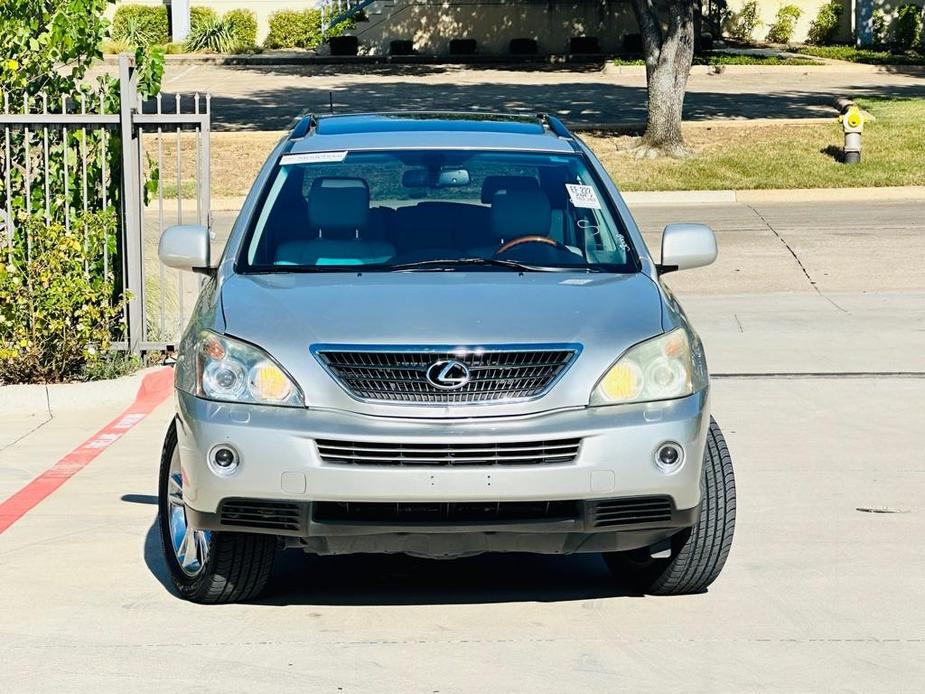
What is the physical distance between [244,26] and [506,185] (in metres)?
42.8

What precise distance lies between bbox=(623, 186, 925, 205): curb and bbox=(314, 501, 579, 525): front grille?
17.2m

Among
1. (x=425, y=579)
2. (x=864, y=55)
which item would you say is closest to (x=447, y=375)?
(x=425, y=579)

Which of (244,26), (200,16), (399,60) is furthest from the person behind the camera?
(200,16)

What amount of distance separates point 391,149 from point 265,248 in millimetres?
767

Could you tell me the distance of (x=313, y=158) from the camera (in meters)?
6.80

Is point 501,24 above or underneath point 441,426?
underneath

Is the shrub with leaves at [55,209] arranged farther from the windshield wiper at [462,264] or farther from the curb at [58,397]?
the windshield wiper at [462,264]


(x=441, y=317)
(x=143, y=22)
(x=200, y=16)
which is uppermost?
(x=441, y=317)

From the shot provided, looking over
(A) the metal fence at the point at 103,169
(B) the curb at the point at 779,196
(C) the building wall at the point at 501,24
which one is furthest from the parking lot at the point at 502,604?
(C) the building wall at the point at 501,24

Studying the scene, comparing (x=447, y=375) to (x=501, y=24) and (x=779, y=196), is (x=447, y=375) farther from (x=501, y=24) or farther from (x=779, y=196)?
(x=501, y=24)

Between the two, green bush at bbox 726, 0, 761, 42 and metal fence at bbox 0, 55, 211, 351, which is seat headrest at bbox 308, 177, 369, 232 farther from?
green bush at bbox 726, 0, 761, 42

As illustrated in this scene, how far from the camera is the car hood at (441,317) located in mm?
5359

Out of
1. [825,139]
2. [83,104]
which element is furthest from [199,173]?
[825,139]

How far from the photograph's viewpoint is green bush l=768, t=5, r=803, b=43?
47.1 meters
